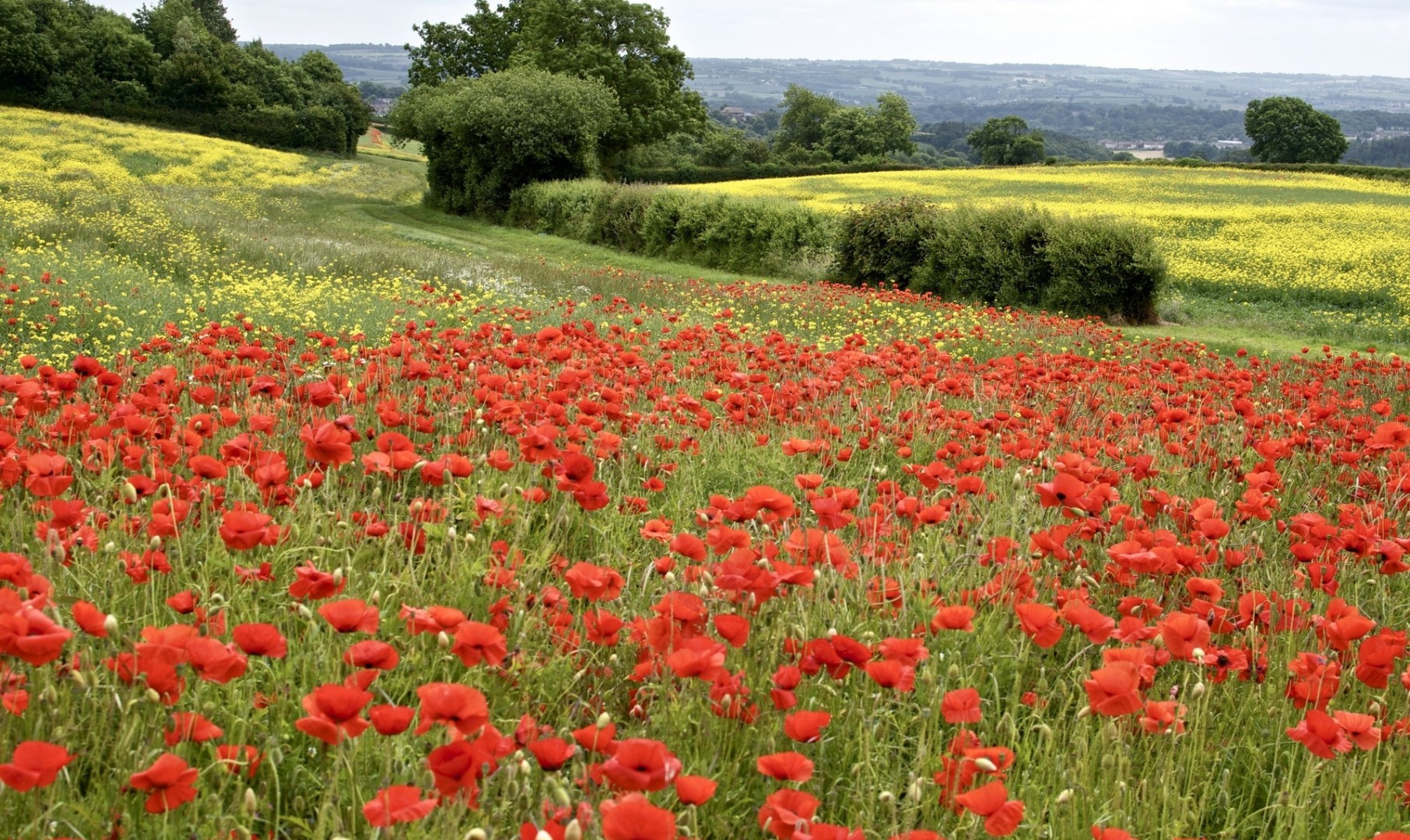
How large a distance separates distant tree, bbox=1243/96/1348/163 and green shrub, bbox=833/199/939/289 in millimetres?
64889

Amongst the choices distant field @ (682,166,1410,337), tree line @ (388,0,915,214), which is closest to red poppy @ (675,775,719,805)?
distant field @ (682,166,1410,337)

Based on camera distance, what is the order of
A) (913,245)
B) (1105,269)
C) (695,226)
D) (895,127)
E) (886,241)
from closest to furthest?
1. (1105,269)
2. (913,245)
3. (886,241)
4. (695,226)
5. (895,127)

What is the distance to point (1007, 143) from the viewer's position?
91.2 metres

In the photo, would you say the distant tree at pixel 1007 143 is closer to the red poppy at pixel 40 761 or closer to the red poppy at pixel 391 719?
the red poppy at pixel 391 719

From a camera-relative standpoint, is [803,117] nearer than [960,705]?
No

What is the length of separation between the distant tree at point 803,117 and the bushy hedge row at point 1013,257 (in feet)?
237

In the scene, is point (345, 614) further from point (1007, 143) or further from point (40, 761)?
point (1007, 143)

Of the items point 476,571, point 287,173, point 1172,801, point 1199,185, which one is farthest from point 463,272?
point 1199,185

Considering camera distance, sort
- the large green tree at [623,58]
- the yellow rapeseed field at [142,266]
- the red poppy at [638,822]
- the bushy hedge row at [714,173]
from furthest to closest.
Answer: the bushy hedge row at [714,173]
the large green tree at [623,58]
the yellow rapeseed field at [142,266]
the red poppy at [638,822]

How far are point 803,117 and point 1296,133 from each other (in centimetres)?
3786

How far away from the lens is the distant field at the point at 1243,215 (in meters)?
19.7

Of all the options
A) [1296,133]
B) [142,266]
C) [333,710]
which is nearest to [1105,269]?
[142,266]

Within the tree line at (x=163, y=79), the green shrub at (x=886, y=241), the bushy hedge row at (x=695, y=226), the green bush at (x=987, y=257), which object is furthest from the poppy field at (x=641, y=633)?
the tree line at (x=163, y=79)

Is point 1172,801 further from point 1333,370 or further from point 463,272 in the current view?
point 463,272
